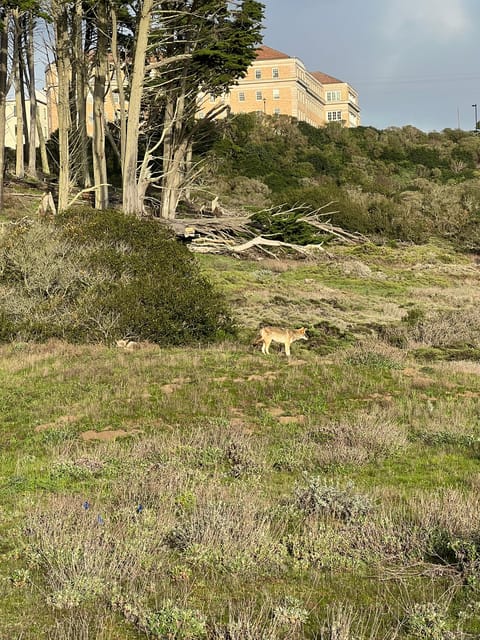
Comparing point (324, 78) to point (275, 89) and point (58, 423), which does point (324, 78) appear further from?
point (58, 423)

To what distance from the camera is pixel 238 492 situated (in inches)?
263

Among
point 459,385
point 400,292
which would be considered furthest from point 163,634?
point 400,292

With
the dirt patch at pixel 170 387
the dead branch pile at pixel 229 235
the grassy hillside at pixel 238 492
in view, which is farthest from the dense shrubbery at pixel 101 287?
the dead branch pile at pixel 229 235

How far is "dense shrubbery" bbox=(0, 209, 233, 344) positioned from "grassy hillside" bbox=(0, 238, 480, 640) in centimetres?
98

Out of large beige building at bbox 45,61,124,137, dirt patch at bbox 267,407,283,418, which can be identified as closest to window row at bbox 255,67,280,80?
large beige building at bbox 45,61,124,137

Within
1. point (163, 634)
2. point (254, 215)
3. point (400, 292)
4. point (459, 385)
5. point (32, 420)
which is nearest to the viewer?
point (163, 634)

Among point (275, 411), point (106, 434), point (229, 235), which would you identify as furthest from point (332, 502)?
point (229, 235)

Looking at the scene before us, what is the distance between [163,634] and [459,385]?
948cm

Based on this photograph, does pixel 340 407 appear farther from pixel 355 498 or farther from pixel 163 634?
pixel 163 634

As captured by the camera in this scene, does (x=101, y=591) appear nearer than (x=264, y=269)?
Yes

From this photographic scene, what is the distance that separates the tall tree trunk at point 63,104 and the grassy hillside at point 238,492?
40.7 feet

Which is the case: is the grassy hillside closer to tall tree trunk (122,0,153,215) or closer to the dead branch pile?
tall tree trunk (122,0,153,215)

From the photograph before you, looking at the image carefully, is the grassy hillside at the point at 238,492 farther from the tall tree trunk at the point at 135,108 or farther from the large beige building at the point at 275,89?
the large beige building at the point at 275,89

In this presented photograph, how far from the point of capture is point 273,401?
37.3ft
